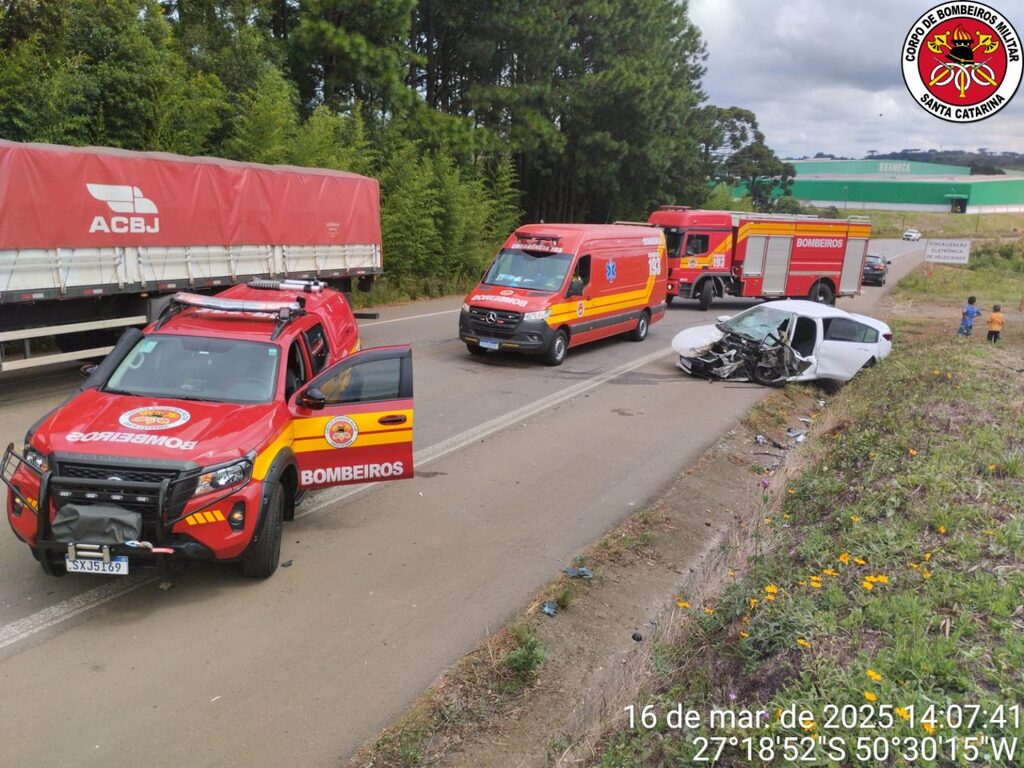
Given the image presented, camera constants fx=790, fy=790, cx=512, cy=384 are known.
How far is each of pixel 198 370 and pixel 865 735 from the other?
5.27 metres

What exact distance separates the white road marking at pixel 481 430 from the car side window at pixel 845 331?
3.40 meters

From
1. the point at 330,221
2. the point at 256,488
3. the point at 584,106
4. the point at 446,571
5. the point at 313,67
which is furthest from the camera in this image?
the point at 584,106

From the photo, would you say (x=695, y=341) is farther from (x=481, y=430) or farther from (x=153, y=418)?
(x=153, y=418)

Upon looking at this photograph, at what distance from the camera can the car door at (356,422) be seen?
6387mm

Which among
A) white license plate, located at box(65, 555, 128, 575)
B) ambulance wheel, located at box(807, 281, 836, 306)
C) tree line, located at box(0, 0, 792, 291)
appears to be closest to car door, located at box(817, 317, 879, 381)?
white license plate, located at box(65, 555, 128, 575)

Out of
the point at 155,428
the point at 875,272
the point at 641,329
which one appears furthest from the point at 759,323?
the point at 875,272

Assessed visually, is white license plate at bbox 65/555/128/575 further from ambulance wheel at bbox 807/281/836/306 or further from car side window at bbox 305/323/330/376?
ambulance wheel at bbox 807/281/836/306

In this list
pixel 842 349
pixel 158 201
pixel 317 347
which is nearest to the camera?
pixel 317 347

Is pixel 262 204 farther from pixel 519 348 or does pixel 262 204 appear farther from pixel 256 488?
pixel 256 488

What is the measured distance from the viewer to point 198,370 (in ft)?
20.9

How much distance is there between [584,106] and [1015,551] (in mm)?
29041

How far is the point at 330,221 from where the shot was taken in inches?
643

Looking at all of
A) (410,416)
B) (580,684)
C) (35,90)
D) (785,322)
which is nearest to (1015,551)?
(580,684)

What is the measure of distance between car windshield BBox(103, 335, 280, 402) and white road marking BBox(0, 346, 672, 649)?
1408 millimetres
